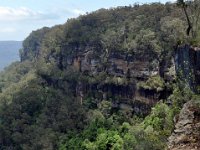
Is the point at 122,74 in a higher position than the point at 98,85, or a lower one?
higher

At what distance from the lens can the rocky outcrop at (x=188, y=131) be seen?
14.5 m

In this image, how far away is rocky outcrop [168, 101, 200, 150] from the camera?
14.5m

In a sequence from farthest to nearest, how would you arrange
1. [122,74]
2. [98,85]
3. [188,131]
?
[98,85] < [122,74] < [188,131]

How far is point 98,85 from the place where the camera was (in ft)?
203

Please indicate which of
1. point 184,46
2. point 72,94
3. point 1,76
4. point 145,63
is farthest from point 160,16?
point 1,76

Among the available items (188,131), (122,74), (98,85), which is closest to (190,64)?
(188,131)

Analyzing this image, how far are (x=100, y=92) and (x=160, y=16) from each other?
12.5 m

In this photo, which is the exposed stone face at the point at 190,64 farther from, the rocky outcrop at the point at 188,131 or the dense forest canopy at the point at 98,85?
the dense forest canopy at the point at 98,85

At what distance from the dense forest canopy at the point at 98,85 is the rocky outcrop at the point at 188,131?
2353cm

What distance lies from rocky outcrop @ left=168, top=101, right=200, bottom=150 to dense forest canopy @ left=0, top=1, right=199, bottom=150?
2353cm

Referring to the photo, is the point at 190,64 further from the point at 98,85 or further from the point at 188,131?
the point at 98,85

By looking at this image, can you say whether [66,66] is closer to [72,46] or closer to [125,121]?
[72,46]

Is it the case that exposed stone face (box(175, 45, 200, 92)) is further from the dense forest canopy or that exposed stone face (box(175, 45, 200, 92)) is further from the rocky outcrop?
the dense forest canopy

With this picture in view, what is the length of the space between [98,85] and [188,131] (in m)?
46.7
